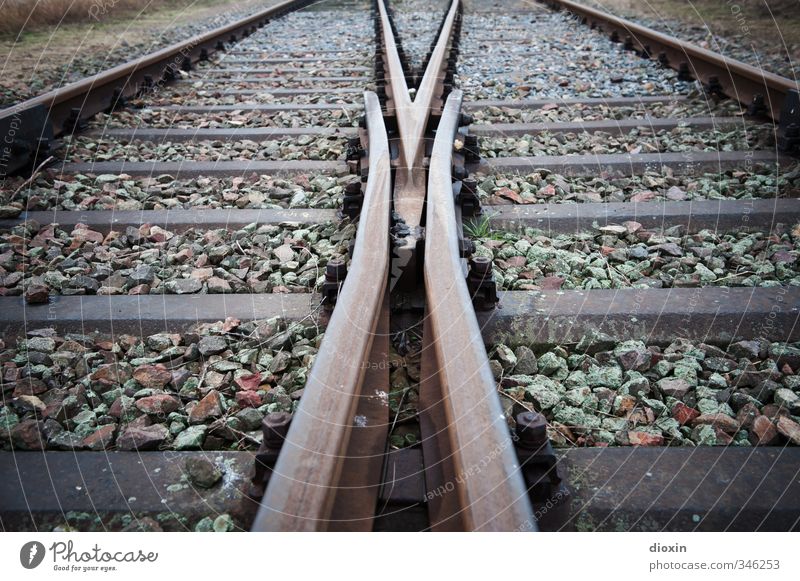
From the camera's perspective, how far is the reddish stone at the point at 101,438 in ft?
5.06

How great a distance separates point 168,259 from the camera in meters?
2.39

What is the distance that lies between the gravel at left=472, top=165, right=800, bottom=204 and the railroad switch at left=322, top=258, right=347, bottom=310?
105 centimetres

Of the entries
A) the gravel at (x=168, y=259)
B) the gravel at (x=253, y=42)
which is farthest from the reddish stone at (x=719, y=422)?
the gravel at (x=253, y=42)

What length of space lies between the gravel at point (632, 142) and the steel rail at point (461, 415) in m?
1.70

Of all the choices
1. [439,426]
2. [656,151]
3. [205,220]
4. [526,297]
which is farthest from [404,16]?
[439,426]

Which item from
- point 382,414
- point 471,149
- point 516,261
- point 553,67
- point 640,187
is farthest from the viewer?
point 553,67

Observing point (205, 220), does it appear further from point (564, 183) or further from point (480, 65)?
point (480, 65)

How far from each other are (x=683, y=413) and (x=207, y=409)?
1164 mm

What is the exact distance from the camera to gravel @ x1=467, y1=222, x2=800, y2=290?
216 cm

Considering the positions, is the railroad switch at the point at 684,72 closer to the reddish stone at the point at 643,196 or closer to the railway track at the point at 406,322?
the railway track at the point at 406,322

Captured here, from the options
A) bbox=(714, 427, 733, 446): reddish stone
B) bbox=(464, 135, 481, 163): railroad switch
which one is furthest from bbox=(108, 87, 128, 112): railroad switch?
bbox=(714, 427, 733, 446): reddish stone

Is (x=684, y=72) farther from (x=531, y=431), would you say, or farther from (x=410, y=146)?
(x=531, y=431)

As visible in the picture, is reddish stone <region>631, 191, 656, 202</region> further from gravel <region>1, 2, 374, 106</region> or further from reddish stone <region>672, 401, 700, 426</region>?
gravel <region>1, 2, 374, 106</region>

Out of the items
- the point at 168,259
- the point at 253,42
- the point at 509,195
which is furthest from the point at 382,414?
the point at 253,42
